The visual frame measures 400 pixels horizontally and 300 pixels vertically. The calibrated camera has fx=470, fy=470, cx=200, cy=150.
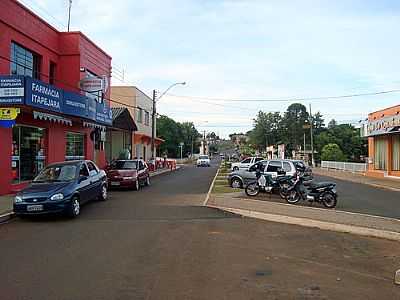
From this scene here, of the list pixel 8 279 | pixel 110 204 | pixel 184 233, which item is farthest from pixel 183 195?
pixel 8 279

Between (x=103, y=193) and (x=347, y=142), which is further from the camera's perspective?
(x=347, y=142)

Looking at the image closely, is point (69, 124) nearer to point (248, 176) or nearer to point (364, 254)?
point (248, 176)

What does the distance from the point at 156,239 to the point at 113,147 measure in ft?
97.0

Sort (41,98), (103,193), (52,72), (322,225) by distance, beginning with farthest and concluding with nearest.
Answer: (52,72) < (41,98) < (103,193) < (322,225)

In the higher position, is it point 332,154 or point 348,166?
point 332,154

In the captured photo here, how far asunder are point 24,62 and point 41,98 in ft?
13.0

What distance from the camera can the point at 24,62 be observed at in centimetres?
2125

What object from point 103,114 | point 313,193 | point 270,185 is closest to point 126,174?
point 103,114

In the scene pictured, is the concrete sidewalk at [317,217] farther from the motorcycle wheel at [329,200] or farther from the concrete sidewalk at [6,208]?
the concrete sidewalk at [6,208]

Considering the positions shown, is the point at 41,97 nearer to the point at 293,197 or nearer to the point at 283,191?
the point at 283,191

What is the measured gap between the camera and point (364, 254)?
908 centimetres

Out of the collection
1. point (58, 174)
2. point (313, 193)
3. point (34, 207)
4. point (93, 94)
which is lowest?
point (34, 207)

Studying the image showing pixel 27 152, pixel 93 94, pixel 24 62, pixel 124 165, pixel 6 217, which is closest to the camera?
pixel 6 217

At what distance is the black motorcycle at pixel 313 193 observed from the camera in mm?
15891
